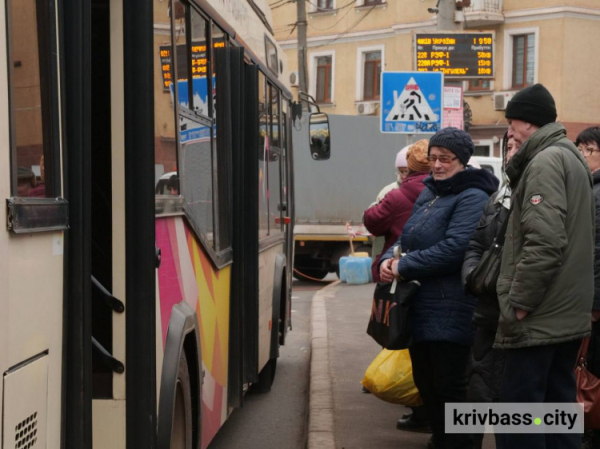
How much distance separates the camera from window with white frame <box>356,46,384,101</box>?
39.8 m

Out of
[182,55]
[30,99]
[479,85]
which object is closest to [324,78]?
[479,85]

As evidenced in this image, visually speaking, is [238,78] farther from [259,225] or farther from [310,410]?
[310,410]

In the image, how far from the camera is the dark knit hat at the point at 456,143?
5488 mm

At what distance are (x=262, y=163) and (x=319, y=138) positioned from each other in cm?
353

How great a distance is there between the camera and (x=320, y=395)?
786 centimetres

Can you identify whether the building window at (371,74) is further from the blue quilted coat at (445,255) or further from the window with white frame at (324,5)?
the blue quilted coat at (445,255)

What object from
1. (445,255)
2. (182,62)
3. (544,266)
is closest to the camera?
(544,266)

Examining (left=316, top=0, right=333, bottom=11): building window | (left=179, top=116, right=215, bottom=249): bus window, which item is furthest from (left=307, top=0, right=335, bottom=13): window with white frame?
(left=179, top=116, right=215, bottom=249): bus window

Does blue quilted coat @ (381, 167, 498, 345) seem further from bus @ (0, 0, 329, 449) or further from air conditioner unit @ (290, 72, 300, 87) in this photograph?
air conditioner unit @ (290, 72, 300, 87)

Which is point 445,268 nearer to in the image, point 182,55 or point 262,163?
point 182,55

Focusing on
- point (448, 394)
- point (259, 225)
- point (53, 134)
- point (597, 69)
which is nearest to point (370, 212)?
point (259, 225)

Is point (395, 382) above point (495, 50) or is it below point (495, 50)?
below

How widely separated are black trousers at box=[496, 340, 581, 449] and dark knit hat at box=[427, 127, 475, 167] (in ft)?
4.59

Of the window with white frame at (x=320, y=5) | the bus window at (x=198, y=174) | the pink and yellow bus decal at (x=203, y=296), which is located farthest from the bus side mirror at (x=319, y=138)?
the window with white frame at (x=320, y=5)
